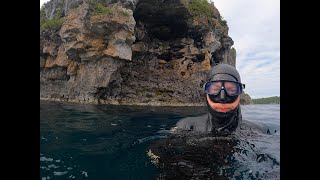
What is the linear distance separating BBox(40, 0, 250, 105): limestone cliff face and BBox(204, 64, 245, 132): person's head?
40.6 ft

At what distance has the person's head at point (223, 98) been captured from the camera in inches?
202

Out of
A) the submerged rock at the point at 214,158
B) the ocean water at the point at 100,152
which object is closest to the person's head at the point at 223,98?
the submerged rock at the point at 214,158

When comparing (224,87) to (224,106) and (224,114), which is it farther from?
(224,114)

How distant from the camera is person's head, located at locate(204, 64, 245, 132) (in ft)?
16.8

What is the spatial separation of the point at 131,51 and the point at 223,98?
44.6ft

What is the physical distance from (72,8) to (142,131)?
13.6 meters

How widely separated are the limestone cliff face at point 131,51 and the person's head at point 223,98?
40.6 feet

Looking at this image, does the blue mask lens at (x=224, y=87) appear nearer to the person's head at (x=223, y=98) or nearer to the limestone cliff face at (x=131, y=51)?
the person's head at (x=223, y=98)

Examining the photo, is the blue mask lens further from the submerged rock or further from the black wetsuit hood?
the submerged rock

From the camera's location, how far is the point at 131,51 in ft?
58.9

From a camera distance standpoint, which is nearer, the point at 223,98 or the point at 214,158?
the point at 214,158

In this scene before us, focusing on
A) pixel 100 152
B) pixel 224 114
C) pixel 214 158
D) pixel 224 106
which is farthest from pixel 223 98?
pixel 100 152
